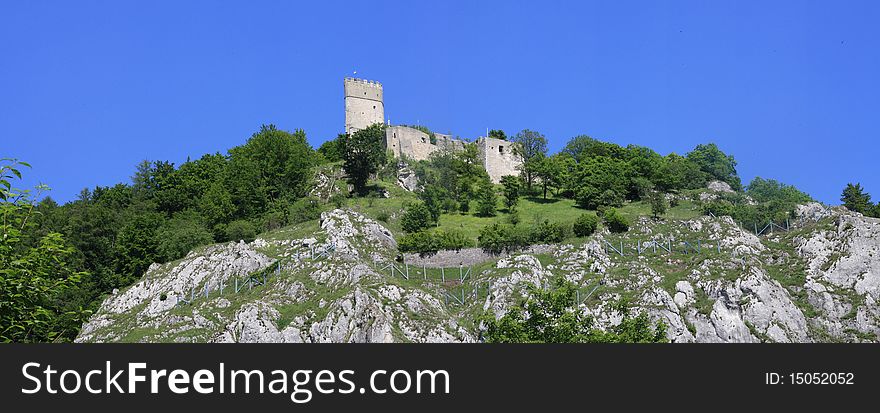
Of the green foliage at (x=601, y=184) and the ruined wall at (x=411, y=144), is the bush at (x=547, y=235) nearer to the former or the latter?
the green foliage at (x=601, y=184)

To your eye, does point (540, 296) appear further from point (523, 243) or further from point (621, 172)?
point (621, 172)

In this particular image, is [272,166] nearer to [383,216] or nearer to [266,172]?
[266,172]

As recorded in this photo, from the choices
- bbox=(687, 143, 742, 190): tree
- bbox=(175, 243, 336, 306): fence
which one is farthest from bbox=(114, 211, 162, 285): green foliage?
bbox=(687, 143, 742, 190): tree

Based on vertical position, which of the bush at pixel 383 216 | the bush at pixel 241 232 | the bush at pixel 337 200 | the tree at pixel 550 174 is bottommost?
the bush at pixel 241 232

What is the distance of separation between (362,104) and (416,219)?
133ft

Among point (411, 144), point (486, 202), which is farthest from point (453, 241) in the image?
point (411, 144)

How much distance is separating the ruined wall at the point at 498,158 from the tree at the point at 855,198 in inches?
1242

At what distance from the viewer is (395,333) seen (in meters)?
51.4

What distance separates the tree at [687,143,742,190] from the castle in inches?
683

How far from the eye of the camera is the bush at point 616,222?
67.4 metres

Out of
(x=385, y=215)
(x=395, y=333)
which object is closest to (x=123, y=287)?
(x=385, y=215)

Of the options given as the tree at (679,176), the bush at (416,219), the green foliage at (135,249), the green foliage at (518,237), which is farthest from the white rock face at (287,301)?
the tree at (679,176)

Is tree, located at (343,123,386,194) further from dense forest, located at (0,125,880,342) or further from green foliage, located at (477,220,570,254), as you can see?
green foliage, located at (477,220,570,254)
